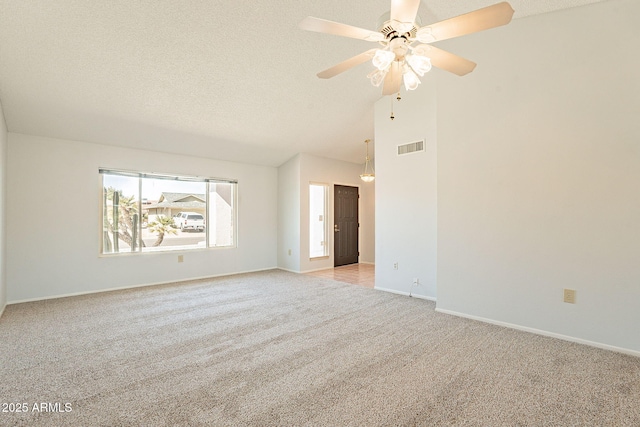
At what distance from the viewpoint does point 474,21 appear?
1.83 meters

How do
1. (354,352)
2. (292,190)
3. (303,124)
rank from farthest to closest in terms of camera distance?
(292,190) < (303,124) < (354,352)

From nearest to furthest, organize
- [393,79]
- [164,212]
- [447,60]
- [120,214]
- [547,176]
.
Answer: [447,60], [393,79], [547,176], [120,214], [164,212]

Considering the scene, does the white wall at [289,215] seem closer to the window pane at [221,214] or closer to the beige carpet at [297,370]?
the window pane at [221,214]

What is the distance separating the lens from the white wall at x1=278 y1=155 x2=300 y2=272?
21.8 feet

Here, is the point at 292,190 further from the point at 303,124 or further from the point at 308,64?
the point at 308,64

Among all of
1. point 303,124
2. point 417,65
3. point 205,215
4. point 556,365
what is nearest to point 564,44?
point 417,65

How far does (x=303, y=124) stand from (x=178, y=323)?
3635mm

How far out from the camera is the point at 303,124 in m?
5.40

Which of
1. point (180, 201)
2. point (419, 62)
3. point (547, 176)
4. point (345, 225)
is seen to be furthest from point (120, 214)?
point (547, 176)

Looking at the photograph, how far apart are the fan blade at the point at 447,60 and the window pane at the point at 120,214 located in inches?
200

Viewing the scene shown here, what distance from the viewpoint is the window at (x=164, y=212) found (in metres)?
5.11

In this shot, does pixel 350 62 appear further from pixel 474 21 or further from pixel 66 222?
pixel 66 222

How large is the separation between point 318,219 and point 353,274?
160 centimetres

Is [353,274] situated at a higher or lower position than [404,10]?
lower
